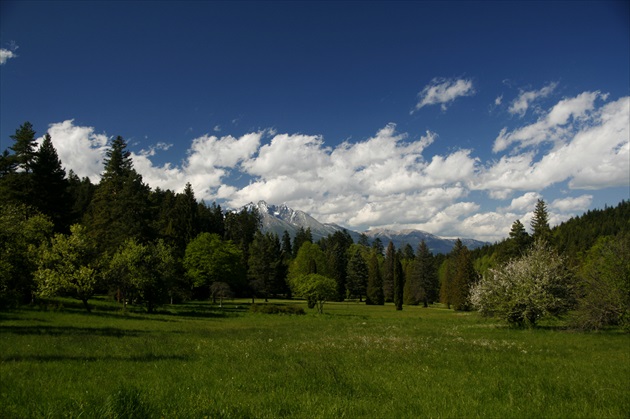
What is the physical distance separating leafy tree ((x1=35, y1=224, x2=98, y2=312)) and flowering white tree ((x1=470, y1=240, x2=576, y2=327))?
126 ft

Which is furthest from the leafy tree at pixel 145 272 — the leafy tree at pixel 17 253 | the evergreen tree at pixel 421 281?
the evergreen tree at pixel 421 281

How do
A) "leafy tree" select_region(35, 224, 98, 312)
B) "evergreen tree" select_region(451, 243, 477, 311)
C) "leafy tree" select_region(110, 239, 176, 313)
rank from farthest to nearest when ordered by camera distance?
"evergreen tree" select_region(451, 243, 477, 311) → "leafy tree" select_region(110, 239, 176, 313) → "leafy tree" select_region(35, 224, 98, 312)

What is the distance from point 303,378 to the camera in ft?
38.8

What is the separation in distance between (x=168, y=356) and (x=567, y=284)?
33837 millimetres

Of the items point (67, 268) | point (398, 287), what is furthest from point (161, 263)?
point (398, 287)

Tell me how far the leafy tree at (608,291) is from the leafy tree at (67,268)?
4334 cm

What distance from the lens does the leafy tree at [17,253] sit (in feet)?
85.7

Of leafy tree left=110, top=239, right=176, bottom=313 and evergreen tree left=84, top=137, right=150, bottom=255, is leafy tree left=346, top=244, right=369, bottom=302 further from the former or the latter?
leafy tree left=110, top=239, right=176, bottom=313

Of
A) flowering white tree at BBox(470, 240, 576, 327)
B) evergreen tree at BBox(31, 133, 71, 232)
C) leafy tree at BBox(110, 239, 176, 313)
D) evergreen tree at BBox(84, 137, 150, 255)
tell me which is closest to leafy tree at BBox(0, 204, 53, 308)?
evergreen tree at BBox(31, 133, 71, 232)

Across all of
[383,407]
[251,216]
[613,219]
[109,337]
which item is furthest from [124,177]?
[613,219]

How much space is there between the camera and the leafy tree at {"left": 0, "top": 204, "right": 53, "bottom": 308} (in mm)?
26108

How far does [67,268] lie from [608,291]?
154 ft

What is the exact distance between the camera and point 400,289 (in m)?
87.2

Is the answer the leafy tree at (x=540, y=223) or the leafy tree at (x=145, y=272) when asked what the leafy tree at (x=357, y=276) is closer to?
the leafy tree at (x=540, y=223)
